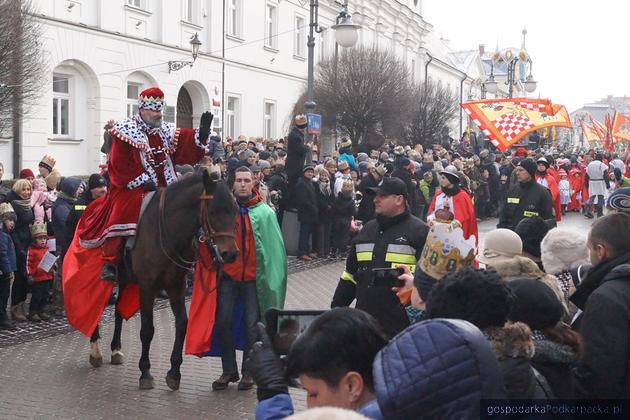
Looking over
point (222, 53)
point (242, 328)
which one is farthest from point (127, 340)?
point (222, 53)

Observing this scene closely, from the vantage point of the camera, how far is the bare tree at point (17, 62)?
15617 mm

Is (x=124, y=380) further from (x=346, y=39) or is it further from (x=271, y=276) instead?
(x=346, y=39)

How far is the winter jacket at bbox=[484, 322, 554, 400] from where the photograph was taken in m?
2.79

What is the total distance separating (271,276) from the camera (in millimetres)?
7195

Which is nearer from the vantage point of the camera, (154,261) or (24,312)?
(154,261)

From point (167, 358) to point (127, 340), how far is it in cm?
102

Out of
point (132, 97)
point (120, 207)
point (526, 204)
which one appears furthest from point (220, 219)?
point (132, 97)

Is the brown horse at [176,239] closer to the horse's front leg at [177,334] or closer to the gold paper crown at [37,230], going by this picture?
the horse's front leg at [177,334]

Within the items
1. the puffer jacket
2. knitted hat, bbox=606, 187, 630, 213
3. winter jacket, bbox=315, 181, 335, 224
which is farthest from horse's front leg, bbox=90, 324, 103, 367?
winter jacket, bbox=315, 181, 335, 224

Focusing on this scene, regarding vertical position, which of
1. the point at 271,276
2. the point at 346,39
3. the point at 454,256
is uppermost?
the point at 346,39

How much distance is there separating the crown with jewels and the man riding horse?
12.6ft

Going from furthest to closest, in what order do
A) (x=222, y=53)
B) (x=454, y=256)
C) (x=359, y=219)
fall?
(x=222, y=53)
(x=359, y=219)
(x=454, y=256)

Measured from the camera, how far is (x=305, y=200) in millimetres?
15633

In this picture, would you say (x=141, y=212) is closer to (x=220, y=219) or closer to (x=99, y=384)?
(x=220, y=219)
